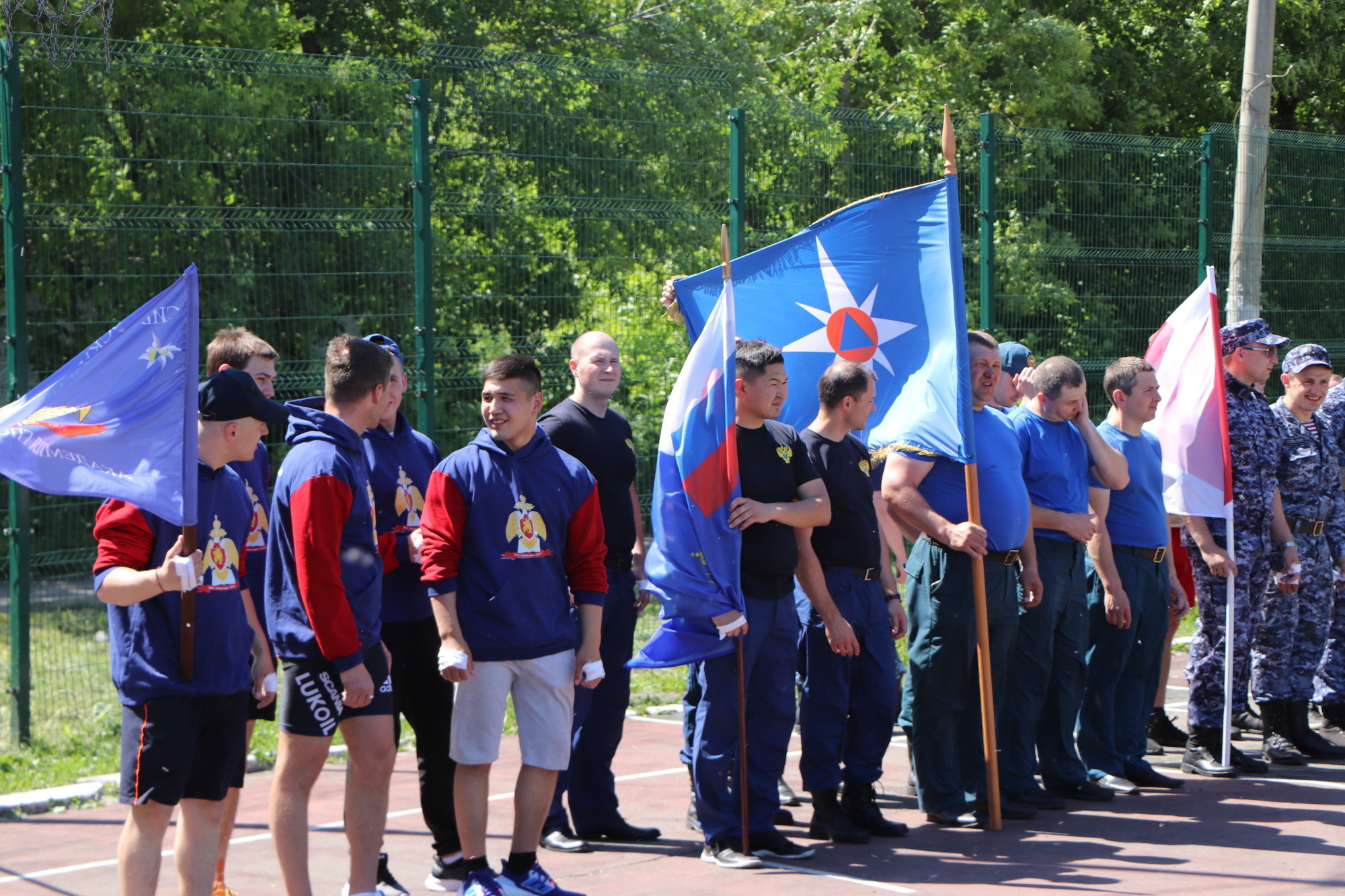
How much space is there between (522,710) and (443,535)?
Answer: 70 cm

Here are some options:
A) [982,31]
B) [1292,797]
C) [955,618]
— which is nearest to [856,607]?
[955,618]

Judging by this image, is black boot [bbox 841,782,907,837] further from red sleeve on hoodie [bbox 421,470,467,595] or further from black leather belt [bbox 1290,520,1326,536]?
black leather belt [bbox 1290,520,1326,536]

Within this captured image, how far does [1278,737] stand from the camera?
25.9ft

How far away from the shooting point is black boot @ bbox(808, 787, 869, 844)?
6.19 meters

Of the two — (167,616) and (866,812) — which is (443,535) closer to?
(167,616)

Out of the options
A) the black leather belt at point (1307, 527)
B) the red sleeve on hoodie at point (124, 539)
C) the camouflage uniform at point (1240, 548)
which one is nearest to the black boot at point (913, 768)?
the camouflage uniform at point (1240, 548)

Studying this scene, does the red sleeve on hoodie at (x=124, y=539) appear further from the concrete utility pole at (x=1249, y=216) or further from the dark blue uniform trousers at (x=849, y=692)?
the concrete utility pole at (x=1249, y=216)

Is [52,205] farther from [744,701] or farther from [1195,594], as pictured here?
[1195,594]

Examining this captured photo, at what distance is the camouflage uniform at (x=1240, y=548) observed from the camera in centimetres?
765

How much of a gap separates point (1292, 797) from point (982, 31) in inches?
762

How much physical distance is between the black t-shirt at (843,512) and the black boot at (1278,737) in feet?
9.63

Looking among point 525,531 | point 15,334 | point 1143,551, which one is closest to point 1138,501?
point 1143,551

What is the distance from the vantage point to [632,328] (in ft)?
30.8

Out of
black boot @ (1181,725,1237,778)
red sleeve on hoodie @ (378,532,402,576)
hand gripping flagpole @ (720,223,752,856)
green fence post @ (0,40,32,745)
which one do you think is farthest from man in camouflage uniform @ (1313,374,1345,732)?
green fence post @ (0,40,32,745)
